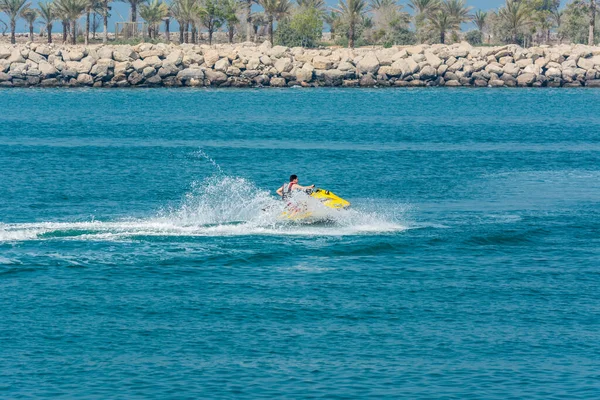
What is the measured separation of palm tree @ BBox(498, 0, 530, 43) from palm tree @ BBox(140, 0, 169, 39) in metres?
39.2

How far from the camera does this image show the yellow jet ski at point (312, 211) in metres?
35.1

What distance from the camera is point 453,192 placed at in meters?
44.2

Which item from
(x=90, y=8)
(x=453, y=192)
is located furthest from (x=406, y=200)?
(x=90, y=8)

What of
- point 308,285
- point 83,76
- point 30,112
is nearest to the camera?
point 308,285

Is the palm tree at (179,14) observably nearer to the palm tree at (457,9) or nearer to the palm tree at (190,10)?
the palm tree at (190,10)

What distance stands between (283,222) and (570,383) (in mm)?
15275

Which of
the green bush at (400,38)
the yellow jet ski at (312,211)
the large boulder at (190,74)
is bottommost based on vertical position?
the yellow jet ski at (312,211)

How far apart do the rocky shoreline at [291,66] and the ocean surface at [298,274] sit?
41.3 m

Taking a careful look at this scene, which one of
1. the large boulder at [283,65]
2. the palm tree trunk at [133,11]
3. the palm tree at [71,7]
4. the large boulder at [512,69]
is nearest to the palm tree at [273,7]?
the large boulder at [283,65]

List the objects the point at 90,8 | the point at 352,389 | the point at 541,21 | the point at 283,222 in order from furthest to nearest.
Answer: the point at 541,21 → the point at 90,8 → the point at 283,222 → the point at 352,389

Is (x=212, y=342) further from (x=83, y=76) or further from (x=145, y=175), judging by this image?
(x=83, y=76)

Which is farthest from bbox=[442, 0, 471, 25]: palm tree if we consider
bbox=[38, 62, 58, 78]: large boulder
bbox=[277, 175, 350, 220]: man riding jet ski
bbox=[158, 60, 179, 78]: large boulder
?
bbox=[277, 175, 350, 220]: man riding jet ski

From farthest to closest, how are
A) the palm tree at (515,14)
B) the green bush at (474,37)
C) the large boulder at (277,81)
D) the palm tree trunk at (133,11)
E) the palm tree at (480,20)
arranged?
the palm tree at (480,20)
the green bush at (474,37)
the palm tree trunk at (133,11)
the palm tree at (515,14)
the large boulder at (277,81)

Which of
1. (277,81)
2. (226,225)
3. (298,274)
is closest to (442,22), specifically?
(277,81)
